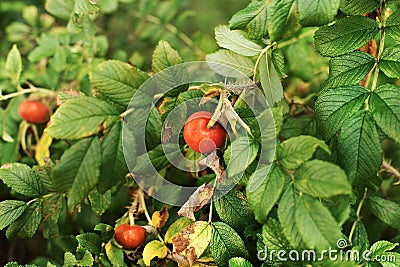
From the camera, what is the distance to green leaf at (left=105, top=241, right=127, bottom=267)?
1144 mm

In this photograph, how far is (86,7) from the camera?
113 cm

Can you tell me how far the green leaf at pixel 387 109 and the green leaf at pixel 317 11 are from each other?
0.67ft

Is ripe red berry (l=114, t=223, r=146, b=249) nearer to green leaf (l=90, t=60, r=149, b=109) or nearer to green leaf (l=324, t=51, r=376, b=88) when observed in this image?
green leaf (l=90, t=60, r=149, b=109)

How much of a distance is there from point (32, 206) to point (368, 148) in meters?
0.72

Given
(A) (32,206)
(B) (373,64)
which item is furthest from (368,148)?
(A) (32,206)

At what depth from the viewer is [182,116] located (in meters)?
1.08

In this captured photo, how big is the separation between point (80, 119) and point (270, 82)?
1.23 ft

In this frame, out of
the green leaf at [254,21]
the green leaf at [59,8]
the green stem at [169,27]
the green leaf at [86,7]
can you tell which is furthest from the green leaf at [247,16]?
the green stem at [169,27]

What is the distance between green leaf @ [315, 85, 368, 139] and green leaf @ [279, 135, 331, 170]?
139 mm

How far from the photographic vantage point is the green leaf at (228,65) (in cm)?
111

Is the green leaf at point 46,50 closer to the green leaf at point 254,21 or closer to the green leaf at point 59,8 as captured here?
the green leaf at point 59,8

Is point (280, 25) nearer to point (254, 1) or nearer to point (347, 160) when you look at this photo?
point (254, 1)

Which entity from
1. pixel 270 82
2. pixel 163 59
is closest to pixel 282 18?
pixel 270 82

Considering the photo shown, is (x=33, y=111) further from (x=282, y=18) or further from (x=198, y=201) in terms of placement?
(x=282, y=18)
